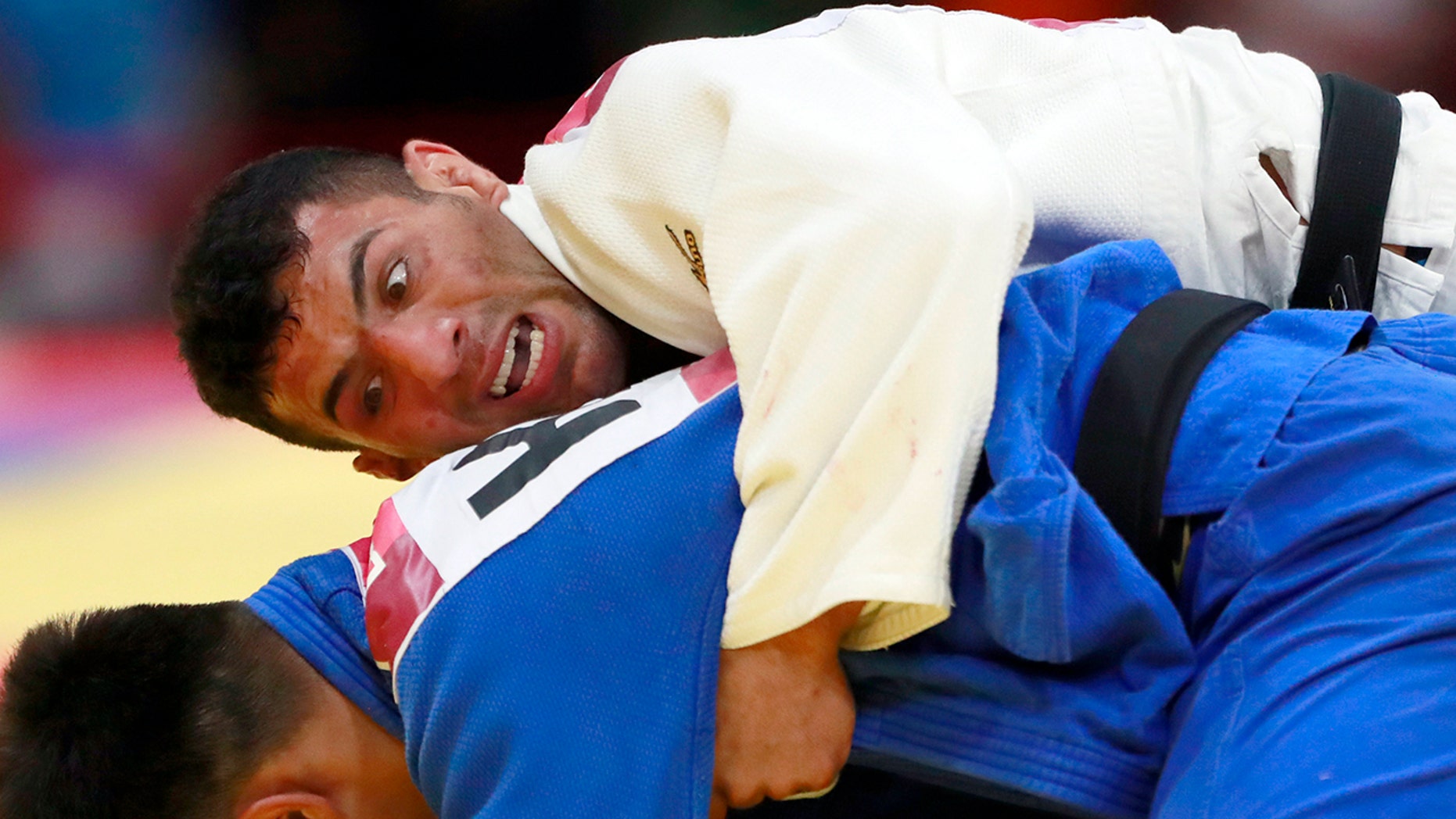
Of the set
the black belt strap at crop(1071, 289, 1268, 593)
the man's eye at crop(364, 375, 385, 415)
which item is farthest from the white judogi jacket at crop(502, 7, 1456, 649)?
the man's eye at crop(364, 375, 385, 415)

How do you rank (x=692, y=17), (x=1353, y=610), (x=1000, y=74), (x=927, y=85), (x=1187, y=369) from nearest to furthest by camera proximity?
(x=1353, y=610) < (x=1187, y=369) < (x=927, y=85) < (x=1000, y=74) < (x=692, y=17)

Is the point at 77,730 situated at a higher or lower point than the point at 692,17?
lower

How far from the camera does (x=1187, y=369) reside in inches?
34.3

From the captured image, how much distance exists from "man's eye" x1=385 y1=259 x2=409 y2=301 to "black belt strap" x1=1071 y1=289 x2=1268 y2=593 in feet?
2.09

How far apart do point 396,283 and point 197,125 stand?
1270mm

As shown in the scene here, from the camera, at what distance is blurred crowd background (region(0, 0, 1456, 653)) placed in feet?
6.64

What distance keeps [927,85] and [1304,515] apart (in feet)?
1.47

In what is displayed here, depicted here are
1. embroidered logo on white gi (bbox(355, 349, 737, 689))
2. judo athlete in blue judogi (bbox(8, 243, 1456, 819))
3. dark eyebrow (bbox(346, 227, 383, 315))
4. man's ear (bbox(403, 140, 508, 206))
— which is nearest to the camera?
judo athlete in blue judogi (bbox(8, 243, 1456, 819))

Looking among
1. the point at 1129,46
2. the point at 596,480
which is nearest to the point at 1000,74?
the point at 1129,46

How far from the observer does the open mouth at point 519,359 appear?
1.15m

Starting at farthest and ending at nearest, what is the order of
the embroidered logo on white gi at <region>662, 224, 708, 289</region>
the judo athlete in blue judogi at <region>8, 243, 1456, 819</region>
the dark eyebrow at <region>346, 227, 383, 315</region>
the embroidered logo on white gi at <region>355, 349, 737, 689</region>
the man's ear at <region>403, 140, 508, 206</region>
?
the man's ear at <region>403, 140, 508, 206</region> → the dark eyebrow at <region>346, 227, 383, 315</region> → the embroidered logo on white gi at <region>662, 224, 708, 289</region> → the embroidered logo on white gi at <region>355, 349, 737, 689</region> → the judo athlete in blue judogi at <region>8, 243, 1456, 819</region>

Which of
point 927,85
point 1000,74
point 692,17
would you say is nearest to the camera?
point 927,85

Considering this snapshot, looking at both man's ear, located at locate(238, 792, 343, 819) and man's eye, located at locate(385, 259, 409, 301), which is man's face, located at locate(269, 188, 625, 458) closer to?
man's eye, located at locate(385, 259, 409, 301)

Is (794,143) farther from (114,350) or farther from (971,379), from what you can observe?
(114,350)
